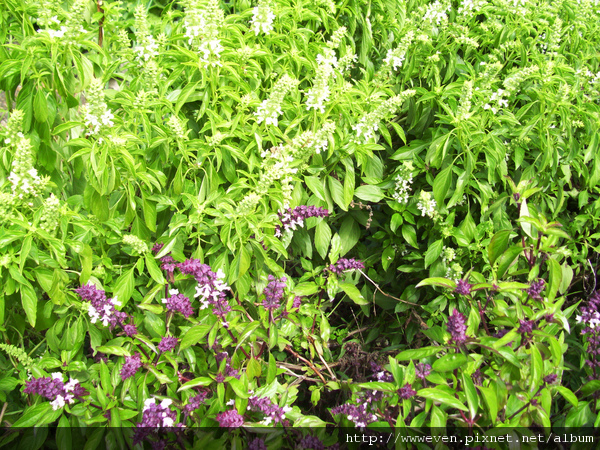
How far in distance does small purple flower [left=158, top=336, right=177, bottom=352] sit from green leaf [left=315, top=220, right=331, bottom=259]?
949 millimetres

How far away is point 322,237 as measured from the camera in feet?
8.38

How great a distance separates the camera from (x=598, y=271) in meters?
3.17

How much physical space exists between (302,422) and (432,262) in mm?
1126

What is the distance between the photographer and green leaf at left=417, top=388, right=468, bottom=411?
5.16 ft

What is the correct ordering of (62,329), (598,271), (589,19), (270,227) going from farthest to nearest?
(589,19), (598,271), (62,329), (270,227)

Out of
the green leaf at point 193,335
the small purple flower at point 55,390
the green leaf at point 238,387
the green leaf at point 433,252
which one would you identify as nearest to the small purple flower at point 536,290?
the green leaf at point 433,252

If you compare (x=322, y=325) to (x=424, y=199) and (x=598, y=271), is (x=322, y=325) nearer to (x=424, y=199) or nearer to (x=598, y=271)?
(x=424, y=199)

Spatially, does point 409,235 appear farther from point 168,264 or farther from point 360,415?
point 168,264

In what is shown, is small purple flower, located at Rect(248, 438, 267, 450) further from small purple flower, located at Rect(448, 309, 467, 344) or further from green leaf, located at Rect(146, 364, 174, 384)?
small purple flower, located at Rect(448, 309, 467, 344)

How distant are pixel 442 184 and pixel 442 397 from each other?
1.19m

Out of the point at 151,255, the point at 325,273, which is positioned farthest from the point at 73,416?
the point at 325,273

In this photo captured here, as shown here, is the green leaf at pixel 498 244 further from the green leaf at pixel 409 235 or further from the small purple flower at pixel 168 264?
the small purple flower at pixel 168 264

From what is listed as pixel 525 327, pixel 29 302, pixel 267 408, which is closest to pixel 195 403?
pixel 267 408

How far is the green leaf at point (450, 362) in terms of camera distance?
5.42 ft
